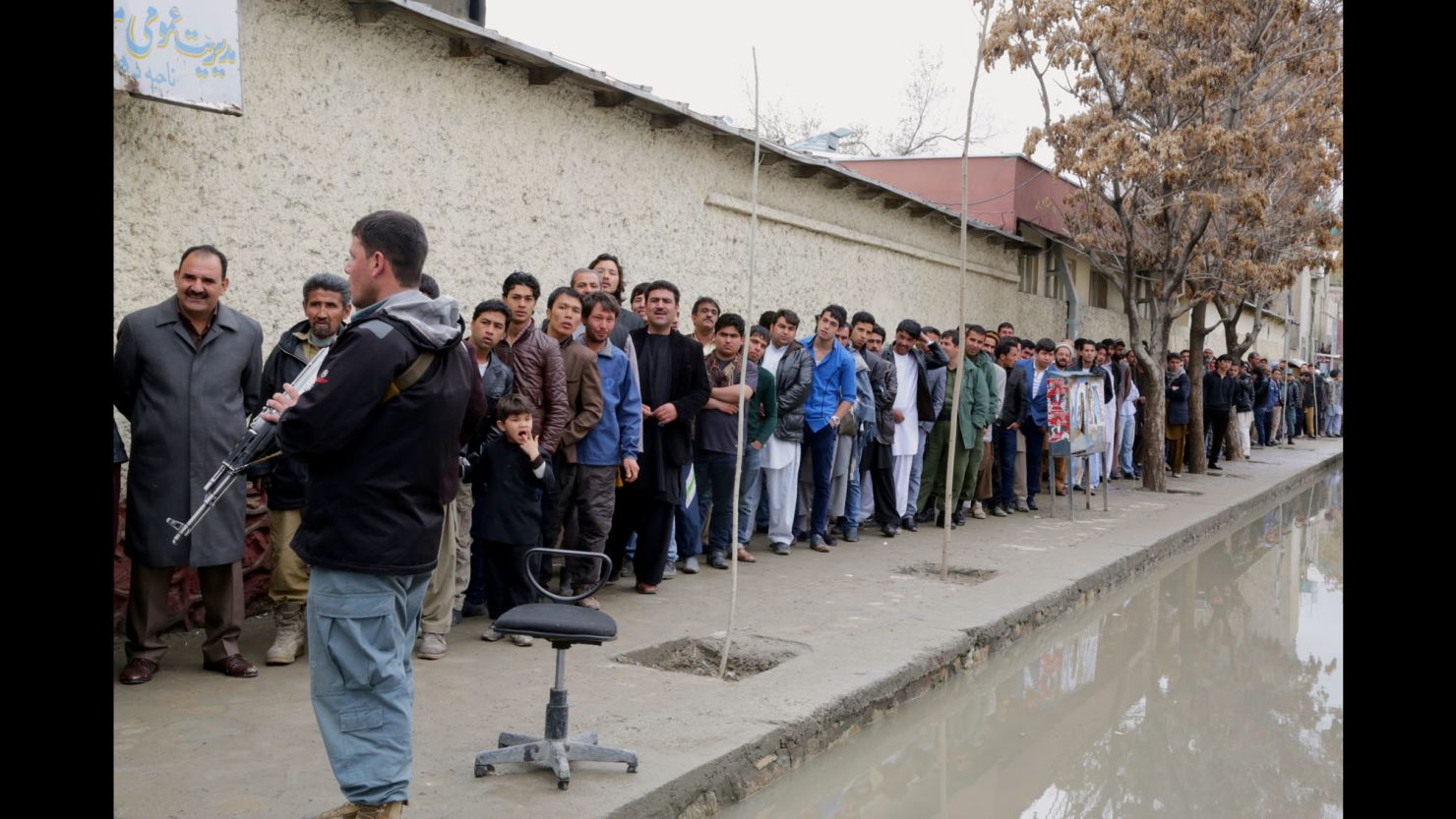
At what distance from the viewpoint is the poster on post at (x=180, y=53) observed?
18.7 ft

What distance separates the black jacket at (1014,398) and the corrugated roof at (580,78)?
290cm

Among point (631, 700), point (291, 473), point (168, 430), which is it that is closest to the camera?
point (168, 430)

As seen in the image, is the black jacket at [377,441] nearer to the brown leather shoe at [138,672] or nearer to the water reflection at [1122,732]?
the water reflection at [1122,732]

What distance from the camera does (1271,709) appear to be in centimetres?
648

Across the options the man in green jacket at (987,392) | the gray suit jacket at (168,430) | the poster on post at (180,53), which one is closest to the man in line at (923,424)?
the man in green jacket at (987,392)

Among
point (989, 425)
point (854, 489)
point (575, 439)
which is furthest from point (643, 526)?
point (989, 425)

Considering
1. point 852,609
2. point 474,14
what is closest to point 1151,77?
point 474,14

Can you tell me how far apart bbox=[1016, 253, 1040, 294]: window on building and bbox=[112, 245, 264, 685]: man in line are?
16.3m

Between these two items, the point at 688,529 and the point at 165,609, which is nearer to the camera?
the point at 165,609

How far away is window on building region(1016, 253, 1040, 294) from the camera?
1995cm

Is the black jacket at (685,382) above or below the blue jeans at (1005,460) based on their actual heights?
above

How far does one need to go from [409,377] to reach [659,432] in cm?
399

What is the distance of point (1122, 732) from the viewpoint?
5.96 m

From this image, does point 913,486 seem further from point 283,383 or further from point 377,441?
point 377,441
